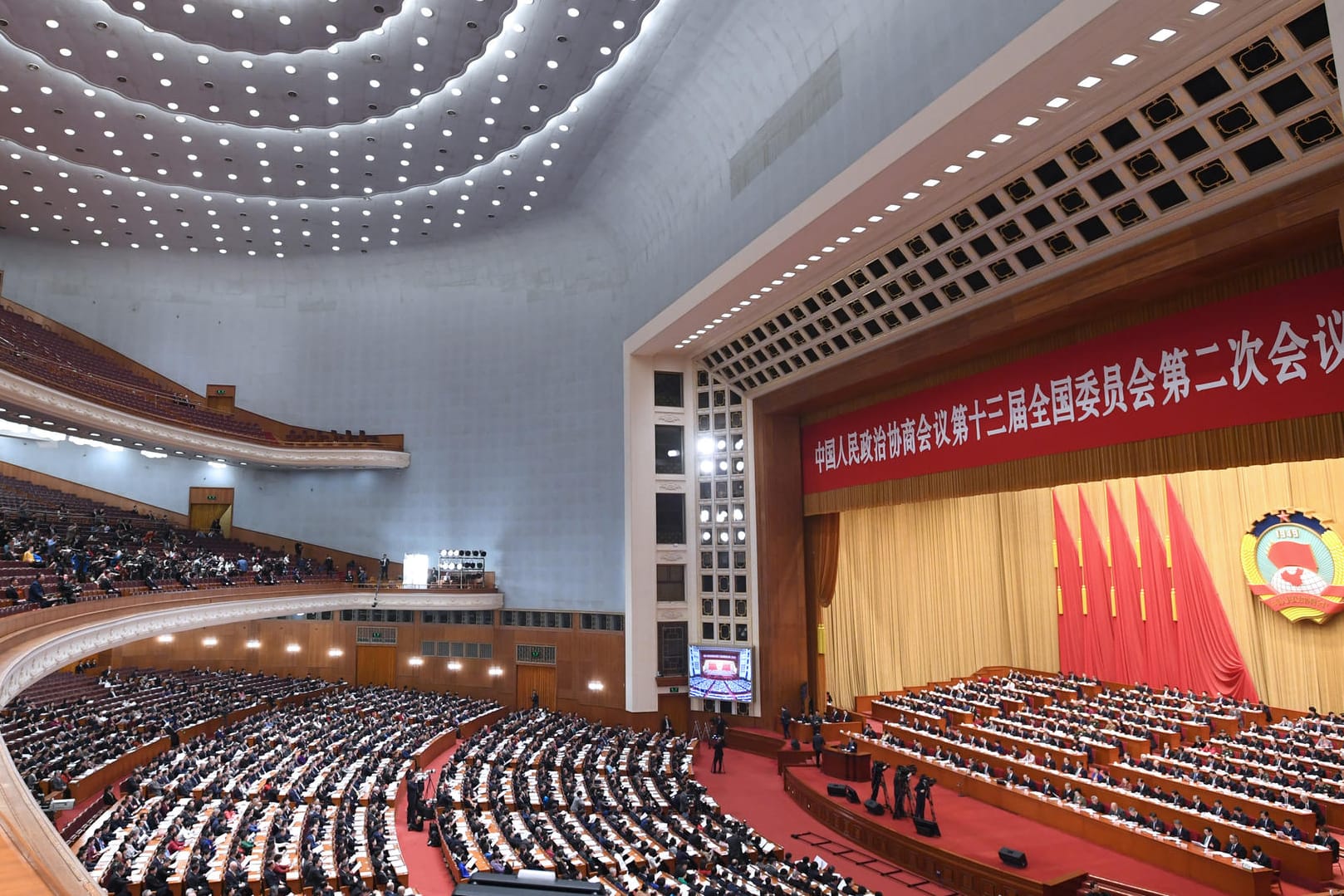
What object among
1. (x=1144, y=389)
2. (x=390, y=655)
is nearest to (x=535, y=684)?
(x=390, y=655)

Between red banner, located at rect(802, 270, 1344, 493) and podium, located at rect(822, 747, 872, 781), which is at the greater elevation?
red banner, located at rect(802, 270, 1344, 493)

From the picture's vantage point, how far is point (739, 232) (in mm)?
14242

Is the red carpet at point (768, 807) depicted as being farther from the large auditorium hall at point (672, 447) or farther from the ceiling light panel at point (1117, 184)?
the ceiling light panel at point (1117, 184)

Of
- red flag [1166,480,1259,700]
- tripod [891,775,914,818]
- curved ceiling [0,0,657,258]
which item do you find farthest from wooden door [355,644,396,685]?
red flag [1166,480,1259,700]

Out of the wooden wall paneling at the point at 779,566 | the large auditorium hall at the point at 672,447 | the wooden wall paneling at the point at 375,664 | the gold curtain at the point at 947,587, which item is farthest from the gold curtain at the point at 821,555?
the wooden wall paneling at the point at 375,664

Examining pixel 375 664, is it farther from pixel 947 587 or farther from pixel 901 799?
pixel 901 799

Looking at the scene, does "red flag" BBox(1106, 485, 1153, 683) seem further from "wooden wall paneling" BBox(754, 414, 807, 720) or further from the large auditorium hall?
"wooden wall paneling" BBox(754, 414, 807, 720)

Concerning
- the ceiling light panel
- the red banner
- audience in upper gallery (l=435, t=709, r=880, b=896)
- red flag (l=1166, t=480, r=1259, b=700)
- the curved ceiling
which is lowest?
audience in upper gallery (l=435, t=709, r=880, b=896)

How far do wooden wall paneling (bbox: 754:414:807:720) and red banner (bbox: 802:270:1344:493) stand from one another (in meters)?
2.91

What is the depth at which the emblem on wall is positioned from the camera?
14617 millimetres

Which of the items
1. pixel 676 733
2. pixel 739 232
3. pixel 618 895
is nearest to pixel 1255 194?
pixel 739 232

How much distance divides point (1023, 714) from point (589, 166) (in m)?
13.8

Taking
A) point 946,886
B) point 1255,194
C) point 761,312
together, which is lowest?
point 946,886

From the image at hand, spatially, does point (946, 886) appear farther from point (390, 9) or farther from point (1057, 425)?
point (390, 9)
